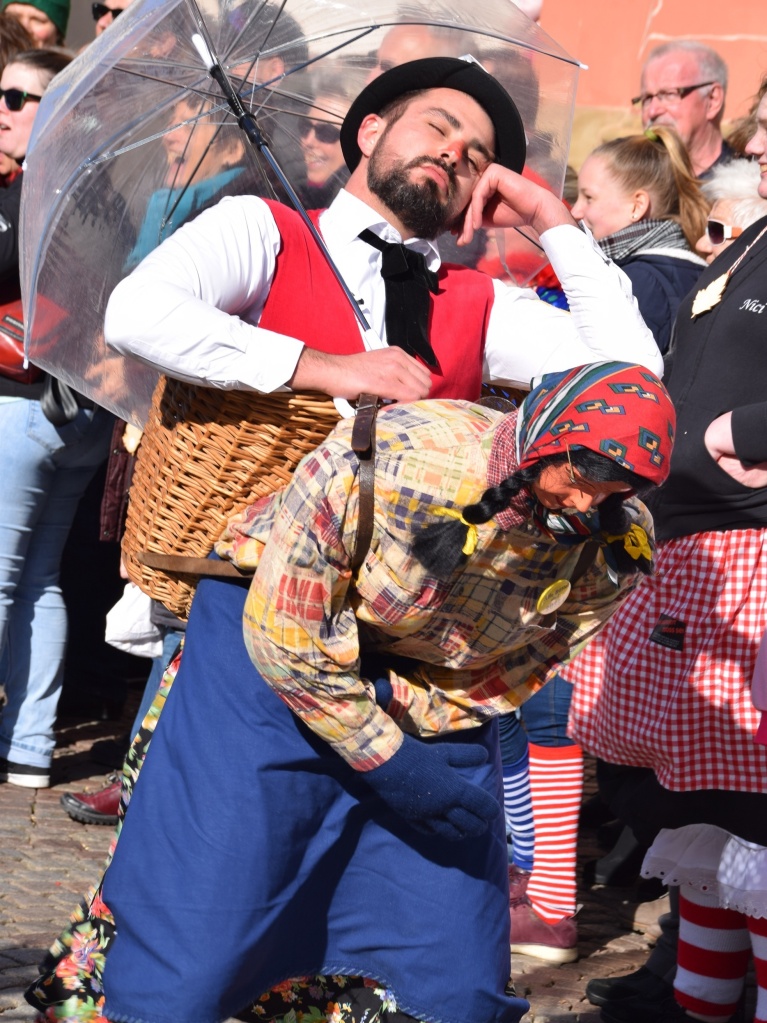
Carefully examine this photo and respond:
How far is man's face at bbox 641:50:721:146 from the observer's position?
545cm

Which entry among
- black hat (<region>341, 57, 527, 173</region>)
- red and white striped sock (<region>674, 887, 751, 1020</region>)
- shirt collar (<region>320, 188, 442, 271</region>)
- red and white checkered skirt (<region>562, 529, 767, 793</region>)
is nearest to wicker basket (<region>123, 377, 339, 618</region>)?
shirt collar (<region>320, 188, 442, 271</region>)

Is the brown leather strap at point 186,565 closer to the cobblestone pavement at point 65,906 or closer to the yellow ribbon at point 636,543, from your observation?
the yellow ribbon at point 636,543

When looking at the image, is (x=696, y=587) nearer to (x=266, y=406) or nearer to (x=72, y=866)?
(x=266, y=406)

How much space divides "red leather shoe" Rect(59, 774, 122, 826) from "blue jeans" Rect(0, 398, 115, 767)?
0.32m

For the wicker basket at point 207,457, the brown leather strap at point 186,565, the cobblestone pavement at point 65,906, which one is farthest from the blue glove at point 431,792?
the cobblestone pavement at point 65,906

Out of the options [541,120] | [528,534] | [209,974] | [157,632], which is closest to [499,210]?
[541,120]

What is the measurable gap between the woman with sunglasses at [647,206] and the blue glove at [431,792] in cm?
234

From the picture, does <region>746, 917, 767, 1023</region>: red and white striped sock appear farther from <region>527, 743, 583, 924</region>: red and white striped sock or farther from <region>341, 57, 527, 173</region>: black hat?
<region>341, 57, 527, 173</region>: black hat

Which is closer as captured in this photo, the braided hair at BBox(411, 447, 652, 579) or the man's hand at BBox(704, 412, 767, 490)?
the braided hair at BBox(411, 447, 652, 579)

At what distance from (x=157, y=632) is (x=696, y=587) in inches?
71.1

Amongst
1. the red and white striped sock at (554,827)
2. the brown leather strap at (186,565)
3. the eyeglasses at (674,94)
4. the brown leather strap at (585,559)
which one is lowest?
the red and white striped sock at (554,827)

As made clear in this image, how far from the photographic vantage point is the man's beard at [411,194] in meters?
2.67

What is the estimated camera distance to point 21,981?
337cm

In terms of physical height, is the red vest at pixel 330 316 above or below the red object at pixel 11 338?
above
